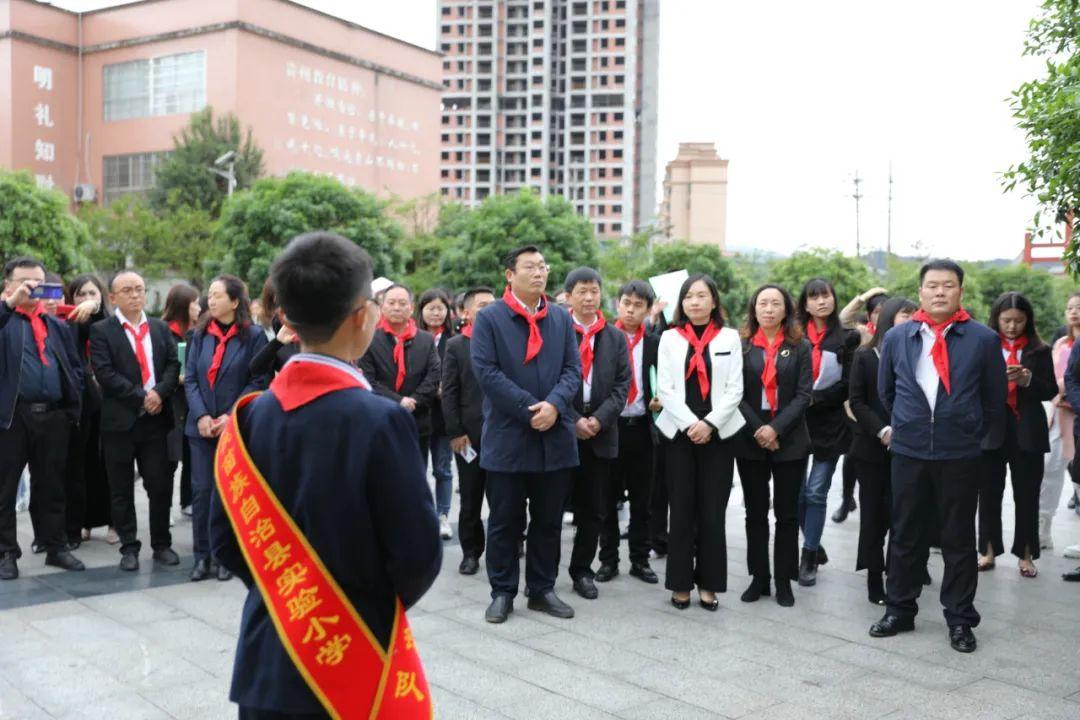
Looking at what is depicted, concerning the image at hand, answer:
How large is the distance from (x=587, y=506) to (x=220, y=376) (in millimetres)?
2420

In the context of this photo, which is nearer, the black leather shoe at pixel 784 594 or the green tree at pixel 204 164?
the black leather shoe at pixel 784 594

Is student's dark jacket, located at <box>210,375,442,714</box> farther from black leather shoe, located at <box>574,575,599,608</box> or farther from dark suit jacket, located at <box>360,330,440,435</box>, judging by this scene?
dark suit jacket, located at <box>360,330,440,435</box>

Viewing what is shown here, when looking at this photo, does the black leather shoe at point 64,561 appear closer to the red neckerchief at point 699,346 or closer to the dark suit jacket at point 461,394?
the dark suit jacket at point 461,394

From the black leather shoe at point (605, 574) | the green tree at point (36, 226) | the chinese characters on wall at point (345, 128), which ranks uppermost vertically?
the chinese characters on wall at point (345, 128)

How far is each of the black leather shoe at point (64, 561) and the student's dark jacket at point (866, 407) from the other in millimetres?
4830

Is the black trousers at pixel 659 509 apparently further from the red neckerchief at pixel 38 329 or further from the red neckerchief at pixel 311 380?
the red neckerchief at pixel 311 380

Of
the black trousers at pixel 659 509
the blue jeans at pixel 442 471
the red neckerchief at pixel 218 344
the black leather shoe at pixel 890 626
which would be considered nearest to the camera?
the black leather shoe at pixel 890 626

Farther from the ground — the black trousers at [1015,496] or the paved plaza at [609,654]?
the black trousers at [1015,496]

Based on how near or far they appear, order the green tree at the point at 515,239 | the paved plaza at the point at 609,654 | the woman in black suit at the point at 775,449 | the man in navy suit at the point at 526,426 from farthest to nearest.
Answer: the green tree at the point at 515,239 → the woman in black suit at the point at 775,449 → the man in navy suit at the point at 526,426 → the paved plaza at the point at 609,654

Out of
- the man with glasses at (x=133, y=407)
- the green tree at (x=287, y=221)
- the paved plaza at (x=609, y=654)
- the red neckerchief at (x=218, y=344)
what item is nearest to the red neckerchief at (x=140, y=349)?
the man with glasses at (x=133, y=407)

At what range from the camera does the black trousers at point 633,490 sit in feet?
21.8

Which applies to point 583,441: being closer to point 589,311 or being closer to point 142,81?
point 589,311

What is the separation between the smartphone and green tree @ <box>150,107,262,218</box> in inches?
1332

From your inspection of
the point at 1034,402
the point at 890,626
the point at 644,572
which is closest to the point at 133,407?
the point at 644,572
